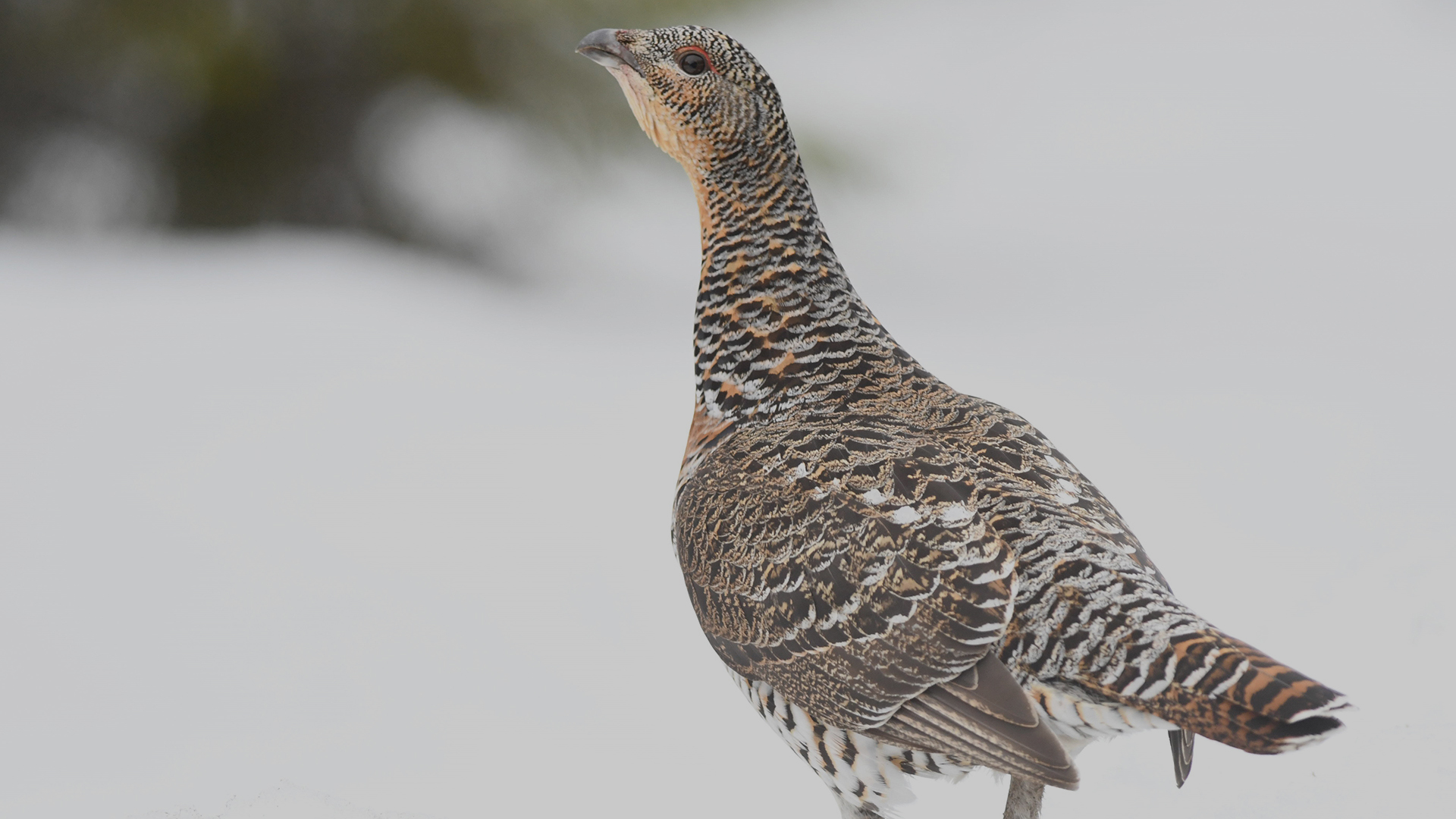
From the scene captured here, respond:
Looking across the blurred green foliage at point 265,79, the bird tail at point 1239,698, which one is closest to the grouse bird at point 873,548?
the bird tail at point 1239,698

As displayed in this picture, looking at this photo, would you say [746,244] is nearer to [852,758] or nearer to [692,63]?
[692,63]

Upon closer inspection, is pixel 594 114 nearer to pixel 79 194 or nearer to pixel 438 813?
pixel 79 194

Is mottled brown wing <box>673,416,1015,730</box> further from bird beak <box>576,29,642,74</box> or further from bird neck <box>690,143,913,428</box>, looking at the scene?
bird beak <box>576,29,642,74</box>

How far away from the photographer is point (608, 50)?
326cm

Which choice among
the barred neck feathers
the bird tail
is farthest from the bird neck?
the bird tail

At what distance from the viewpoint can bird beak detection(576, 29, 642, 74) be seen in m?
3.22

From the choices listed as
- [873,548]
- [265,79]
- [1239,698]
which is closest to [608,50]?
[873,548]

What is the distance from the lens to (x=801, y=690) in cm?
251

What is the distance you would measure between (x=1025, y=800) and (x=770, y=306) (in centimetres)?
130

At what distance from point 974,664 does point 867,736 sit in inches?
12.4

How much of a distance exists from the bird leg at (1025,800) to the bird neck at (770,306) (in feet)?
3.20

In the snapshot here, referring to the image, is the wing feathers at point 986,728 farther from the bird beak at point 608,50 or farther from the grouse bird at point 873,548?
the bird beak at point 608,50

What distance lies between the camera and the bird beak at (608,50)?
3225mm

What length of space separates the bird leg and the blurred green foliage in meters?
6.22
